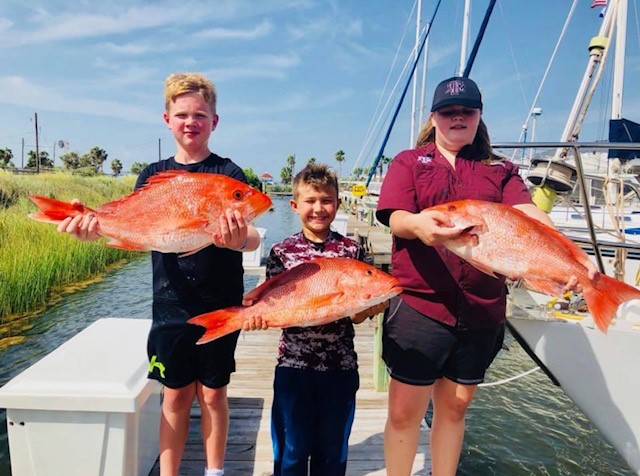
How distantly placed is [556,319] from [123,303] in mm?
9232

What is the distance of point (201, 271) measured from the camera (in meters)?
2.29

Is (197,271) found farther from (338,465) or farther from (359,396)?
(359,396)

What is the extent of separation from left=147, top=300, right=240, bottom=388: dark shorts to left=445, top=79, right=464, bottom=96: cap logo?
64.3 inches

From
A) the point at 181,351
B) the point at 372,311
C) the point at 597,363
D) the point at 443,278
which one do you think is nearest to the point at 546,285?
the point at 443,278

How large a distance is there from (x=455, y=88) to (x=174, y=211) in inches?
57.5

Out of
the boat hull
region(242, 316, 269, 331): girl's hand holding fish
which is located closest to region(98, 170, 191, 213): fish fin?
region(242, 316, 269, 331): girl's hand holding fish

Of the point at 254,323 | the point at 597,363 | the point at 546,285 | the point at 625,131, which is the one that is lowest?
the point at 597,363

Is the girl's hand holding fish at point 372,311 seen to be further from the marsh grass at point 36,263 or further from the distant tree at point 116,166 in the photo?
the distant tree at point 116,166

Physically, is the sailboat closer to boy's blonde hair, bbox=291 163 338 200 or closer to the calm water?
the calm water

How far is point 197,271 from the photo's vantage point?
7.52 ft

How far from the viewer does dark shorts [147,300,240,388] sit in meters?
2.29

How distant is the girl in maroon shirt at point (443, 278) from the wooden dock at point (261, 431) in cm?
125

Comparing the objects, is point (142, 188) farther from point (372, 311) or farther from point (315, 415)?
point (315, 415)

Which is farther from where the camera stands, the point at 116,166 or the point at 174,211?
the point at 116,166
